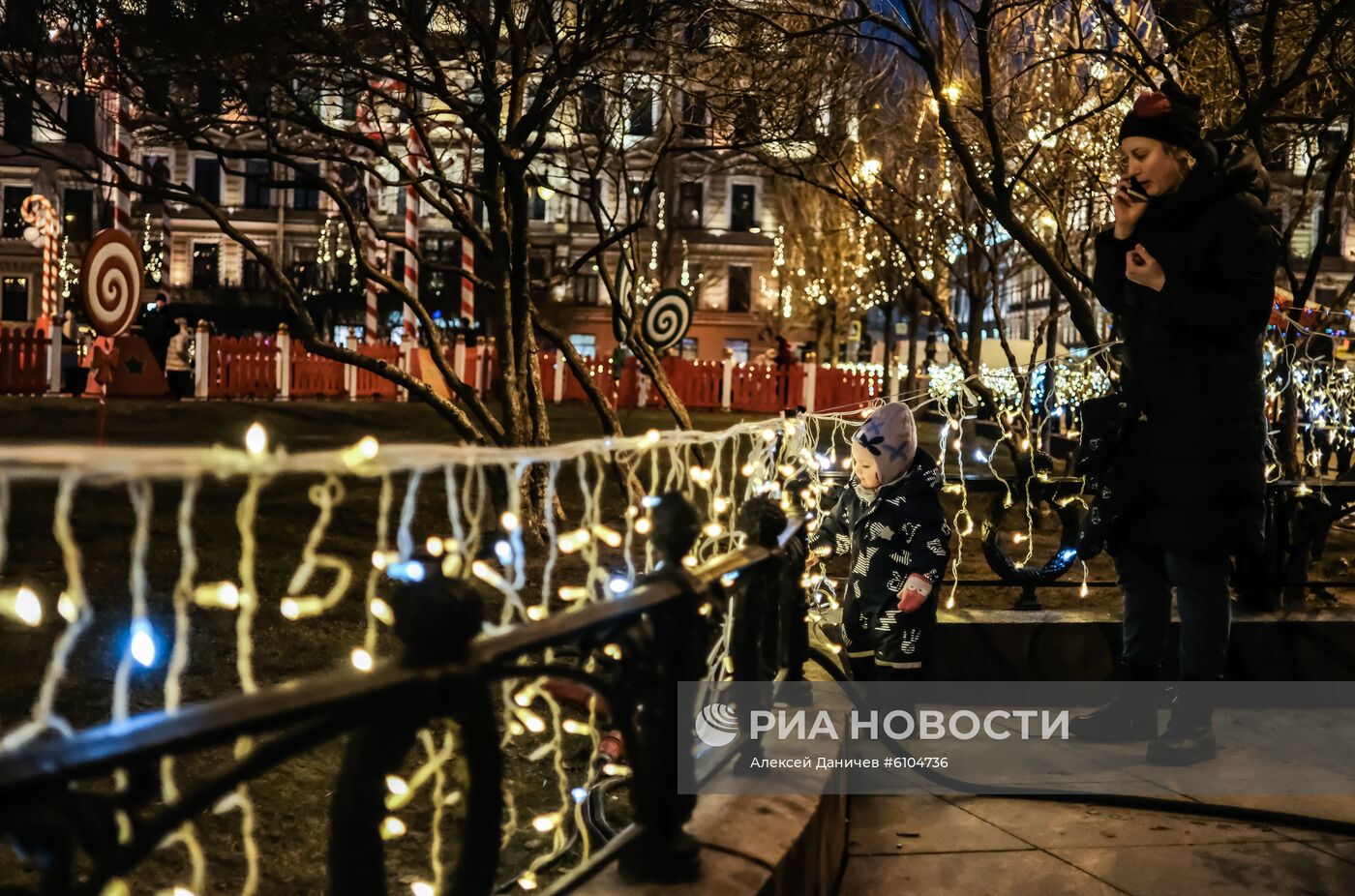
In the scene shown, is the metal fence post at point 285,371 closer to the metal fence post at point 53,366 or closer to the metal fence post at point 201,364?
the metal fence post at point 201,364

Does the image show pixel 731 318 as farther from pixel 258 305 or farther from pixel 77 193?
pixel 77 193

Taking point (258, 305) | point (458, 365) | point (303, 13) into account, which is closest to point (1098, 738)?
point (303, 13)

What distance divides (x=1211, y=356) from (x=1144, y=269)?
0.38 m

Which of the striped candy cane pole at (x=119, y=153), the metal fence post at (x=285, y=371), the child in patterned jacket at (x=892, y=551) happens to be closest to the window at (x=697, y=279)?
the metal fence post at (x=285, y=371)

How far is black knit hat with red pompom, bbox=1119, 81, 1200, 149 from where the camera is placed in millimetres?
4520

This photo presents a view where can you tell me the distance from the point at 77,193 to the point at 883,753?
60.2 m

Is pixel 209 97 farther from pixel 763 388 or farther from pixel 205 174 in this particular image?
pixel 205 174

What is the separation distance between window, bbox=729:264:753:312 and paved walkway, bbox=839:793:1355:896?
58.6 meters

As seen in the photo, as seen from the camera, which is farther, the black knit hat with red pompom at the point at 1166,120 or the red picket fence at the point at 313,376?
the red picket fence at the point at 313,376

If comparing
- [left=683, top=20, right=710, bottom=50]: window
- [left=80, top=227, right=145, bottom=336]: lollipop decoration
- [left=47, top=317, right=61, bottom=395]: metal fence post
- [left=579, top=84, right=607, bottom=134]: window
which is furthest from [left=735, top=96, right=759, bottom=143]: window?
[left=47, top=317, right=61, bottom=395]: metal fence post

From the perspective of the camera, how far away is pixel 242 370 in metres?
24.1

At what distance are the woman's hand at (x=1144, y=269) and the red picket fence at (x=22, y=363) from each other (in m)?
21.5

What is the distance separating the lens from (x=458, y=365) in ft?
85.7

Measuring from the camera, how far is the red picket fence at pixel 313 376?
24.9 metres
